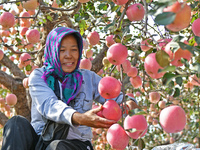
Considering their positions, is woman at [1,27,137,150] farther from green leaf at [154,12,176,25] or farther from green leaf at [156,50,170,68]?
green leaf at [154,12,176,25]

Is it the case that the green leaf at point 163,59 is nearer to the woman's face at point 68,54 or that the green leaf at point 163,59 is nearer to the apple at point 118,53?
the apple at point 118,53

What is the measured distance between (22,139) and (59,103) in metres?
0.30

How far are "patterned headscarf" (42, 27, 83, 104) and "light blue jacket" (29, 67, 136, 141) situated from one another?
1.8 inches

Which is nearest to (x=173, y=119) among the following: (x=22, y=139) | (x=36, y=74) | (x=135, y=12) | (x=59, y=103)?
(x=135, y=12)

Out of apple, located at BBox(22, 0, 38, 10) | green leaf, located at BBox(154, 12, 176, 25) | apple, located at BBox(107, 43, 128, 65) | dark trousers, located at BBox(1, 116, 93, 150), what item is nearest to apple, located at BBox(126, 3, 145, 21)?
apple, located at BBox(107, 43, 128, 65)

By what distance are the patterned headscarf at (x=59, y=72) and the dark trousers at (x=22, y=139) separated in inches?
9.9

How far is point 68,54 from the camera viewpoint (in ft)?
5.21

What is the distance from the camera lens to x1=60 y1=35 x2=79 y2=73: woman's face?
160cm

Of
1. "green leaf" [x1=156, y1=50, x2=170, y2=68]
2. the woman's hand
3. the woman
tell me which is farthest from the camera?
the woman

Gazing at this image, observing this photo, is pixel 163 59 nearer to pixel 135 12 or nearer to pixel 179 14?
pixel 179 14

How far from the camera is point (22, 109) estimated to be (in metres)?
3.00

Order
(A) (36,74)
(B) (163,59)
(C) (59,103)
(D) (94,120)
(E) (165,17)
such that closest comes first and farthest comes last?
(E) (165,17), (B) (163,59), (D) (94,120), (C) (59,103), (A) (36,74)

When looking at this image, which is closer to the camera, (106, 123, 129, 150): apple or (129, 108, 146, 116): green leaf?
(129, 108, 146, 116): green leaf

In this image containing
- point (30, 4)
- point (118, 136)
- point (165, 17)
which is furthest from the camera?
point (30, 4)
